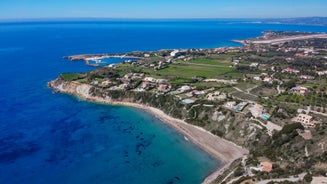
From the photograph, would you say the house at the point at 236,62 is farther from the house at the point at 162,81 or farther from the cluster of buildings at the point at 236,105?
the cluster of buildings at the point at 236,105

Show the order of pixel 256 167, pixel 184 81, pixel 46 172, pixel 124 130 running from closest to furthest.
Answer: pixel 256 167 < pixel 46 172 < pixel 124 130 < pixel 184 81

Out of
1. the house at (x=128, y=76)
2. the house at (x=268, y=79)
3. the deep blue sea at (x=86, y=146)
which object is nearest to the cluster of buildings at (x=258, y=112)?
the deep blue sea at (x=86, y=146)

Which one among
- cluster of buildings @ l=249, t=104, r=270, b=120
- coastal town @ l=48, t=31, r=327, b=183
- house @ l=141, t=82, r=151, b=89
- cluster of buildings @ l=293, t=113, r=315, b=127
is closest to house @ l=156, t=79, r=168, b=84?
coastal town @ l=48, t=31, r=327, b=183

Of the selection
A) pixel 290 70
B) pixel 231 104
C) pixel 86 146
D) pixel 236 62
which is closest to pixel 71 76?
pixel 86 146

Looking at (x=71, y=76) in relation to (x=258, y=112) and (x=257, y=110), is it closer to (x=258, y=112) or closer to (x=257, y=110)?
(x=257, y=110)

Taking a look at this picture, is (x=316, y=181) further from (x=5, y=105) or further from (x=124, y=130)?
(x=5, y=105)

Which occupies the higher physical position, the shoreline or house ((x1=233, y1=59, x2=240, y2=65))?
house ((x1=233, y1=59, x2=240, y2=65))

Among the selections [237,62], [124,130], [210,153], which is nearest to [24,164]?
[124,130]

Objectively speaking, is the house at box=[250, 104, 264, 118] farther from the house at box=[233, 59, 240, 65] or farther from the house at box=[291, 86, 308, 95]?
the house at box=[233, 59, 240, 65]
